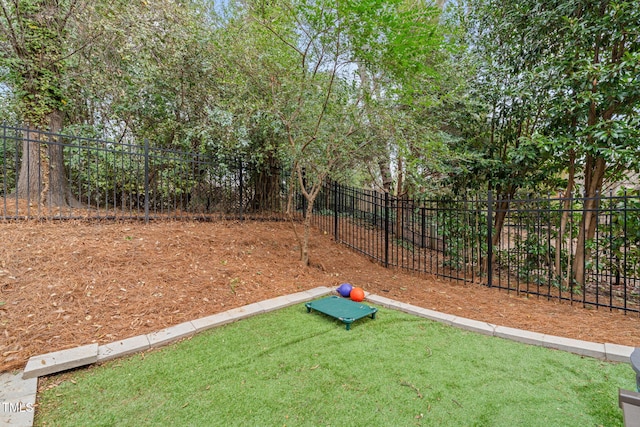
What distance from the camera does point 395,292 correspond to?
440cm

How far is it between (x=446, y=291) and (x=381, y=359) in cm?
249

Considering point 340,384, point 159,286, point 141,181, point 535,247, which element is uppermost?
point 141,181

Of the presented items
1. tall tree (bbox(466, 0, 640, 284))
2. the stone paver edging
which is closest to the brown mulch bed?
the stone paver edging

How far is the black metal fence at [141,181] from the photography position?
5.25 metres

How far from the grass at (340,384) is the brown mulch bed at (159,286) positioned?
57 cm

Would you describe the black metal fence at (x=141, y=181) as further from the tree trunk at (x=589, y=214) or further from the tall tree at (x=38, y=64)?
the tree trunk at (x=589, y=214)

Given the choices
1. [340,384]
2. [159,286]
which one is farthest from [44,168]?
Result: [340,384]

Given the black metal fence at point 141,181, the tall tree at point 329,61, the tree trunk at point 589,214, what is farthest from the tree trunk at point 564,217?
the black metal fence at point 141,181

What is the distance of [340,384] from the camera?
213 centimetres

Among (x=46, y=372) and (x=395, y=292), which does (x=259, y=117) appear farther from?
(x=46, y=372)

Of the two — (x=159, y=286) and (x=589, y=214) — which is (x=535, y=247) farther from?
(x=159, y=286)

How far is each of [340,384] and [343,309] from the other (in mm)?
1205

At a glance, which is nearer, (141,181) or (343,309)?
(343,309)

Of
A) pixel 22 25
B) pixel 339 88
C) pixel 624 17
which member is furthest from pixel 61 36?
pixel 624 17
